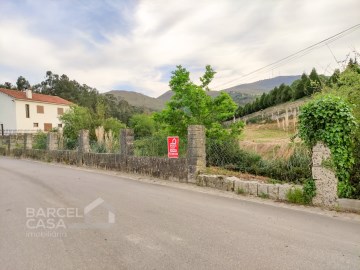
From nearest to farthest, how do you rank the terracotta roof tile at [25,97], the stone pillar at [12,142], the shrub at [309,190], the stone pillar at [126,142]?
the shrub at [309,190] → the stone pillar at [126,142] → the stone pillar at [12,142] → the terracotta roof tile at [25,97]

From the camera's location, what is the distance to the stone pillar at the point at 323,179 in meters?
6.16

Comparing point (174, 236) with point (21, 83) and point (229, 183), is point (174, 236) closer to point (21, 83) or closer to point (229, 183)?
point (229, 183)

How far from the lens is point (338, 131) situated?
6043mm

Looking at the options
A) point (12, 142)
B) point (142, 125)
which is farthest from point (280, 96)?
point (12, 142)

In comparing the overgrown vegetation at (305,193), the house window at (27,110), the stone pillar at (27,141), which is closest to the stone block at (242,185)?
the overgrown vegetation at (305,193)

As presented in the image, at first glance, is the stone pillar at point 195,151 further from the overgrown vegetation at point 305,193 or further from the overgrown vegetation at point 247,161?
the overgrown vegetation at point 305,193

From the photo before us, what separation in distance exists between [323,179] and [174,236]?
3565mm

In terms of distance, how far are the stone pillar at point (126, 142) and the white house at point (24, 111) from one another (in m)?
32.6

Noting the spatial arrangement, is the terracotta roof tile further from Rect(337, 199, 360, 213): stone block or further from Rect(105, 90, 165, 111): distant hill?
Rect(105, 90, 165, 111): distant hill

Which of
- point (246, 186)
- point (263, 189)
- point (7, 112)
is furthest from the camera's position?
point (7, 112)

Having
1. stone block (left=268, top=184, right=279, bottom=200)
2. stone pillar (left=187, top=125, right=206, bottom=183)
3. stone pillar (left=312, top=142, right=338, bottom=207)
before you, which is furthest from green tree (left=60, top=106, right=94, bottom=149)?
stone pillar (left=312, top=142, right=338, bottom=207)

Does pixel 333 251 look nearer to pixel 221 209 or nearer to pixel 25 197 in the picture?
pixel 221 209

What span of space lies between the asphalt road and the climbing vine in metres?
1.00

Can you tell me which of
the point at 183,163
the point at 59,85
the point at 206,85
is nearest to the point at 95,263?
the point at 183,163
